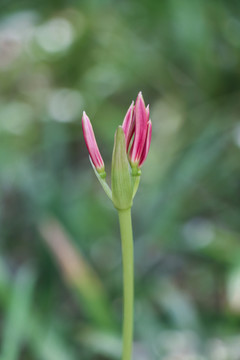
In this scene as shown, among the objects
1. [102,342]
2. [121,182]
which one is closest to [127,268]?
[121,182]

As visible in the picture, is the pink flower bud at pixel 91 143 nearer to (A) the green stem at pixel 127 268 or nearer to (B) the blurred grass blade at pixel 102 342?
(A) the green stem at pixel 127 268

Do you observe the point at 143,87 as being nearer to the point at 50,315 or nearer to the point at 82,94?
the point at 82,94

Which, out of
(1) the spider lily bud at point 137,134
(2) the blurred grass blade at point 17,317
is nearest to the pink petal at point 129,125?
(1) the spider lily bud at point 137,134

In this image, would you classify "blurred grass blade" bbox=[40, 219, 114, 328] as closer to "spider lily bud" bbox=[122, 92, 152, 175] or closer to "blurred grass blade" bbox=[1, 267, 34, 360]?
"blurred grass blade" bbox=[1, 267, 34, 360]

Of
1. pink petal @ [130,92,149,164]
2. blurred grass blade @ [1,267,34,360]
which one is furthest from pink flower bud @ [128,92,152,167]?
blurred grass blade @ [1,267,34,360]

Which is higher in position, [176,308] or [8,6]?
[8,6]

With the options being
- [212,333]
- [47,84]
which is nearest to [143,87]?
[47,84]

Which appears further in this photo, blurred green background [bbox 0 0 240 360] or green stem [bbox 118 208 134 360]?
blurred green background [bbox 0 0 240 360]

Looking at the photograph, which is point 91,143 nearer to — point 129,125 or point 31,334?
point 129,125
